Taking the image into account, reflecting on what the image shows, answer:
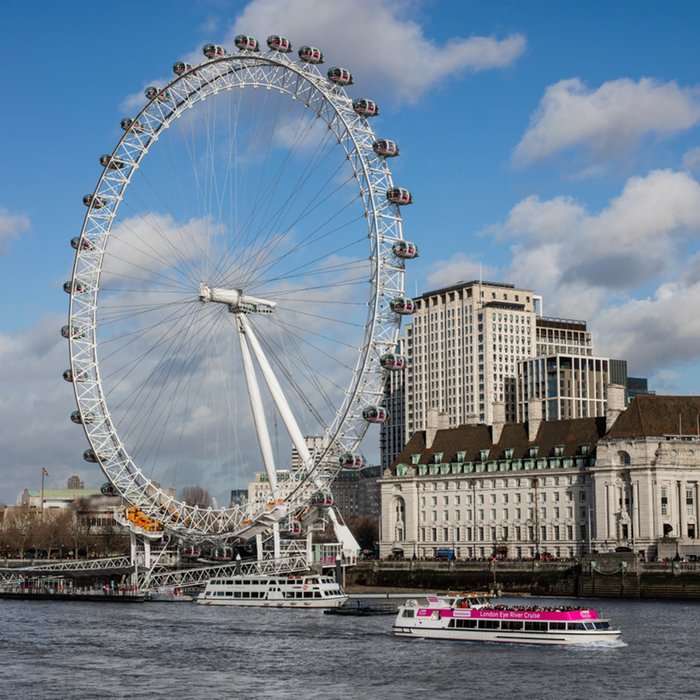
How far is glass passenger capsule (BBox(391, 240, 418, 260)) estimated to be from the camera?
384ft

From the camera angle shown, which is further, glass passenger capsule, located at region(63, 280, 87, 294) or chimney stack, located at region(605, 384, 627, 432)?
chimney stack, located at region(605, 384, 627, 432)

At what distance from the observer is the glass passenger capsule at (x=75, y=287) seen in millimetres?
131625

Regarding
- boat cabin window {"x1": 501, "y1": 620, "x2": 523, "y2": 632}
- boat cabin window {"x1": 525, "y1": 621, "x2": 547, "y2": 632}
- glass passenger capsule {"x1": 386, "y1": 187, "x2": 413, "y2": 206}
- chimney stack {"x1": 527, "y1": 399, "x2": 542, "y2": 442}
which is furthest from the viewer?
chimney stack {"x1": 527, "y1": 399, "x2": 542, "y2": 442}

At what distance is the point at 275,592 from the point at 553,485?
45535 millimetres

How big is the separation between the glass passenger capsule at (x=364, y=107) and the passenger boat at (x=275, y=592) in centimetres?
3929

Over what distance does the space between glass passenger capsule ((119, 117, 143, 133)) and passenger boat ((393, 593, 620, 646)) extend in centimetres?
5234

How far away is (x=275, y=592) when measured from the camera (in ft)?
405

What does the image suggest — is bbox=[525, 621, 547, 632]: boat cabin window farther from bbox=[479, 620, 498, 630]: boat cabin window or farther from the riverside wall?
the riverside wall

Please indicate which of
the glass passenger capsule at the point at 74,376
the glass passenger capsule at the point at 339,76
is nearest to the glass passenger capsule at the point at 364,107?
the glass passenger capsule at the point at 339,76

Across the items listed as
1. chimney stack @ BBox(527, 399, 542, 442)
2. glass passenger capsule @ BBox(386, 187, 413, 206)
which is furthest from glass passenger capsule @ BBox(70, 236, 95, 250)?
chimney stack @ BBox(527, 399, 542, 442)

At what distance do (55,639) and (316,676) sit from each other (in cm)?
2741

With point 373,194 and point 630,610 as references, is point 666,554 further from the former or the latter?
point 373,194

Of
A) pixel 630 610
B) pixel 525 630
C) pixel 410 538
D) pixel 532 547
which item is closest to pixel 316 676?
pixel 525 630

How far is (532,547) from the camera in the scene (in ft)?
521
